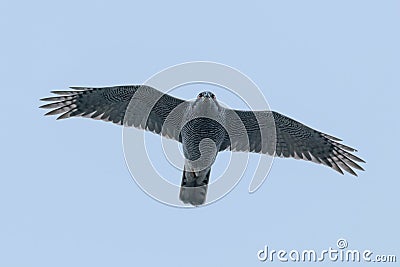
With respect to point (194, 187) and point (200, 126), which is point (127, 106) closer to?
point (200, 126)

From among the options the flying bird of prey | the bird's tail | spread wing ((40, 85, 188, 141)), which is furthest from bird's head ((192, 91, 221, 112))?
the bird's tail

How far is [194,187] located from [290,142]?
2.76m

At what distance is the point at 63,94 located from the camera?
16.6 metres

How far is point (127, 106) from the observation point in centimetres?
1596

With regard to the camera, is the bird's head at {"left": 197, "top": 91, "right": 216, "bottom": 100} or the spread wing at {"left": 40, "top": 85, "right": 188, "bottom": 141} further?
the spread wing at {"left": 40, "top": 85, "right": 188, "bottom": 141}

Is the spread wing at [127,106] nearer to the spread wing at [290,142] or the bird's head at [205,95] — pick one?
the bird's head at [205,95]

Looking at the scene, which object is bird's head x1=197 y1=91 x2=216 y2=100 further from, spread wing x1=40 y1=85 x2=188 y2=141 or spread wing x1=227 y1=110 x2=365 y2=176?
spread wing x1=227 y1=110 x2=365 y2=176

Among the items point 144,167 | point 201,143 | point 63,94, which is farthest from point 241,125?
point 63,94

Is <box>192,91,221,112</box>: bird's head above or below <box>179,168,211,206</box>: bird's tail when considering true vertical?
above

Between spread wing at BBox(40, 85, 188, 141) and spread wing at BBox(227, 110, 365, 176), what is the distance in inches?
63.0

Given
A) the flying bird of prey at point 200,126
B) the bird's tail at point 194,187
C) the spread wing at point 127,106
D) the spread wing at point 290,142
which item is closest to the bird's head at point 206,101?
the flying bird of prey at point 200,126

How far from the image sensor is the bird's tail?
596 inches

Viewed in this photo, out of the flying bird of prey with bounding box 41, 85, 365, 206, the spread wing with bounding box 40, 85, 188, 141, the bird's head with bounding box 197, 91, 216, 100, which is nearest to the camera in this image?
the bird's head with bounding box 197, 91, 216, 100

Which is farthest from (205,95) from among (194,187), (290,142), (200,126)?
(290,142)
